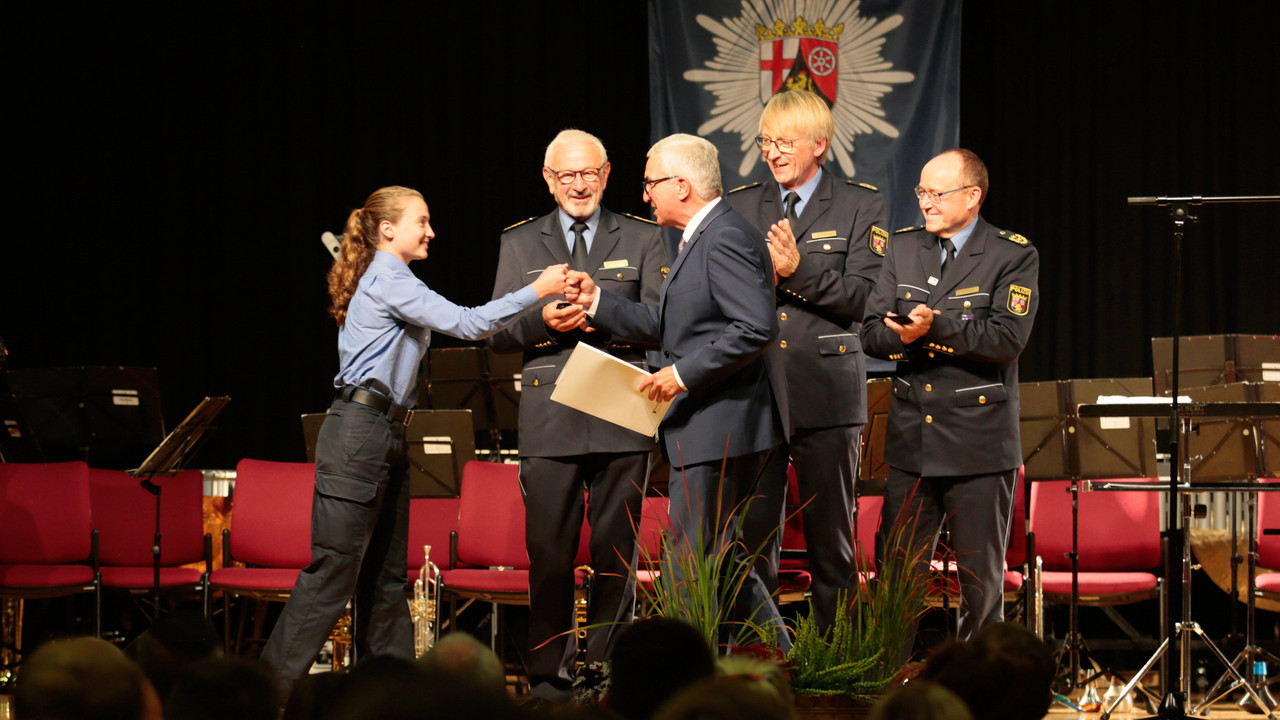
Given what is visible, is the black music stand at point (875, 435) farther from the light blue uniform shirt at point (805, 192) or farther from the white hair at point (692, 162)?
the white hair at point (692, 162)

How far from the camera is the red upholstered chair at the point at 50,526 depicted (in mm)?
5777

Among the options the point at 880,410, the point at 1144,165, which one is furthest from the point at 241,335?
the point at 1144,165

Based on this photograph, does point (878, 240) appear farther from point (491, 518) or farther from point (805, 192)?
point (491, 518)

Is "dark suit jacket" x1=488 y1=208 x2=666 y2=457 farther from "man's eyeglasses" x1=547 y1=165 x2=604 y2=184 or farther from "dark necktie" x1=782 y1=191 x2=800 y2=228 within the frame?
"dark necktie" x1=782 y1=191 x2=800 y2=228

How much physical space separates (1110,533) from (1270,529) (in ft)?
2.33

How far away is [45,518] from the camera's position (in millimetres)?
5895

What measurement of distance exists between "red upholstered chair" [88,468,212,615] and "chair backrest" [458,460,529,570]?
4.32 feet

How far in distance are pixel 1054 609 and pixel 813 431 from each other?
372 centimetres

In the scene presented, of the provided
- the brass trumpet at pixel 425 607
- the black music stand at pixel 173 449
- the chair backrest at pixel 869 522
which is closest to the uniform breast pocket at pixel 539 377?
the brass trumpet at pixel 425 607

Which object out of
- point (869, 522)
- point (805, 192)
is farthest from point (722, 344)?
point (869, 522)

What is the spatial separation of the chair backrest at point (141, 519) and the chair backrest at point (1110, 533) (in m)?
4.25

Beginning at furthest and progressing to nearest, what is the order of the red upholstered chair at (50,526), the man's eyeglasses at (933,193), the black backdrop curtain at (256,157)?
the black backdrop curtain at (256,157) → the red upholstered chair at (50,526) → the man's eyeglasses at (933,193)

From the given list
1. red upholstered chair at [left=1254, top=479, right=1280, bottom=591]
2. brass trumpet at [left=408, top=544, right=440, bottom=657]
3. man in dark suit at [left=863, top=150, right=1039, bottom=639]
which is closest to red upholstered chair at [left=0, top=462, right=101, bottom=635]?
brass trumpet at [left=408, top=544, right=440, bottom=657]

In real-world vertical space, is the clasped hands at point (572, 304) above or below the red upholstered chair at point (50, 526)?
above
